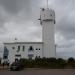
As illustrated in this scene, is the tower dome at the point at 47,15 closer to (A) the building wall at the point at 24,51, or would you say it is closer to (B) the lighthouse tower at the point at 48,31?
(B) the lighthouse tower at the point at 48,31

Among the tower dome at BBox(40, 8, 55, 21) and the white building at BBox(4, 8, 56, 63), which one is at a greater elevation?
the tower dome at BBox(40, 8, 55, 21)

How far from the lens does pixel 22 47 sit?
6650cm

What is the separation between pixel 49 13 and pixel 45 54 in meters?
15.2

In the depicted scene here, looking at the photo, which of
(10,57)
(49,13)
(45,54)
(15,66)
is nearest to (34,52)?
(45,54)

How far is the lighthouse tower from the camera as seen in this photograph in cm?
6506

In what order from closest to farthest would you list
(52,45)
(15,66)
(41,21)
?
(15,66) → (52,45) → (41,21)

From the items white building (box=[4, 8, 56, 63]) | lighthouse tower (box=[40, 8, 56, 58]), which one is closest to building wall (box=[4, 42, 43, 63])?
white building (box=[4, 8, 56, 63])

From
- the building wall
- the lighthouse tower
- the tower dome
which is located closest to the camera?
the lighthouse tower

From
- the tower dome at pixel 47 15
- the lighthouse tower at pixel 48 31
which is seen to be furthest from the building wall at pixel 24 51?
the tower dome at pixel 47 15

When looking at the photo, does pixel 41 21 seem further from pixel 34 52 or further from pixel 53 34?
pixel 34 52

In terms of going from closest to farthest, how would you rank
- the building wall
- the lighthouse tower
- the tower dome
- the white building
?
the lighthouse tower < the white building < the building wall < the tower dome

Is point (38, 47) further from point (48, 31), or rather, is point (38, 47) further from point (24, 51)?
point (48, 31)

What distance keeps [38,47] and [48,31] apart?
22.1 ft

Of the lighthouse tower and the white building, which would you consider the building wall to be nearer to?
the white building
